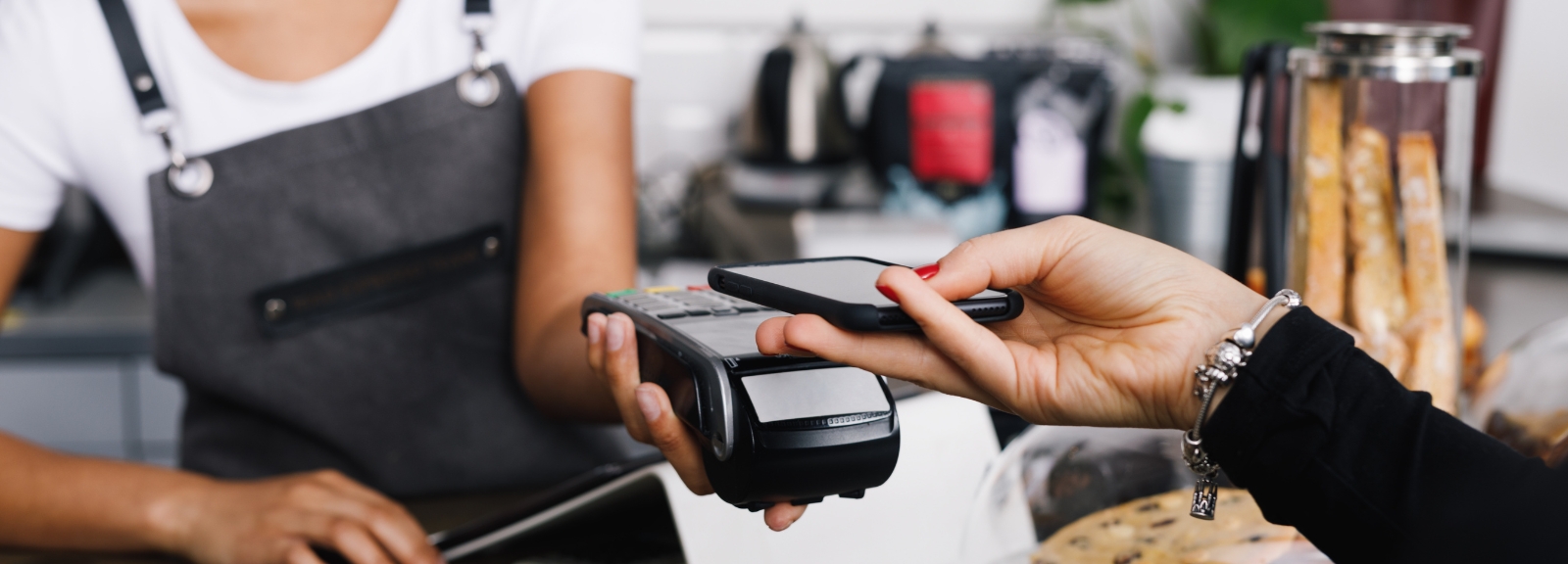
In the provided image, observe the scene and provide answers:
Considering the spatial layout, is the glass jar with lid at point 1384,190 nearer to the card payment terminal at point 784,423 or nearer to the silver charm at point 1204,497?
the silver charm at point 1204,497

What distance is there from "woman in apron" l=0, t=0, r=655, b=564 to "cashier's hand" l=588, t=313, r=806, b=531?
0.72ft

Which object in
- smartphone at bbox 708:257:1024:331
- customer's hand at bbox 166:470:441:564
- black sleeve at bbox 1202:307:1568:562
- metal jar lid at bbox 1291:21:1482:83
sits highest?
metal jar lid at bbox 1291:21:1482:83

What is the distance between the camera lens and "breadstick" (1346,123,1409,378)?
2.28ft

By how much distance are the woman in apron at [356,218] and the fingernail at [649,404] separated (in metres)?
0.29

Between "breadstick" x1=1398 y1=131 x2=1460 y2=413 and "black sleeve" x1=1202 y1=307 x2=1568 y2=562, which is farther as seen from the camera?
"breadstick" x1=1398 y1=131 x2=1460 y2=413

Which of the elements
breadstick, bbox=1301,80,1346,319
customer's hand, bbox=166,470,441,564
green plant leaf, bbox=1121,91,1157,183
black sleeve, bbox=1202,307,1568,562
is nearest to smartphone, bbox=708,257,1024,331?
black sleeve, bbox=1202,307,1568,562

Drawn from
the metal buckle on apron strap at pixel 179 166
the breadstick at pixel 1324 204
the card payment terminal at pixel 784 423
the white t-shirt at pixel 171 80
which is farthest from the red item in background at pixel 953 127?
the card payment terminal at pixel 784 423

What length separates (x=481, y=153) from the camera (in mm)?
910

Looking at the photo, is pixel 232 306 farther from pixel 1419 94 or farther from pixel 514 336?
pixel 1419 94

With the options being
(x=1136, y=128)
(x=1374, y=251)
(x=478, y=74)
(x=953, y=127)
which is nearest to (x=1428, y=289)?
(x=1374, y=251)

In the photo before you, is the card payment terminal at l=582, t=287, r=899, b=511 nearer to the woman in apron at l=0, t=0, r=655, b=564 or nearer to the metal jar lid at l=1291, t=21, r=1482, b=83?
the woman in apron at l=0, t=0, r=655, b=564

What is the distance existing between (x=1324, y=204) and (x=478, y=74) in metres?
0.65

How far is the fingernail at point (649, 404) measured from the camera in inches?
18.7

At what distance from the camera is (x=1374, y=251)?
28.2 inches
